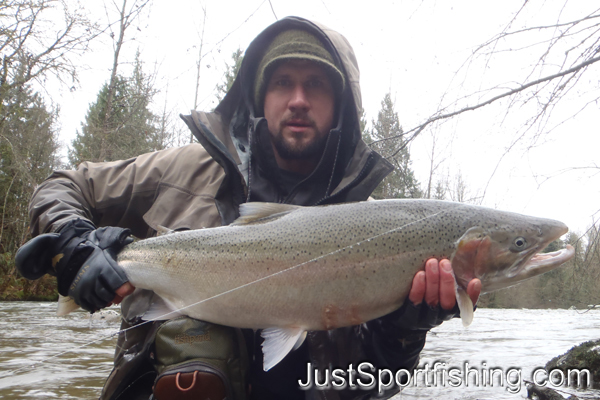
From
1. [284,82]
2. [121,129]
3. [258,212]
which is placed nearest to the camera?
[258,212]

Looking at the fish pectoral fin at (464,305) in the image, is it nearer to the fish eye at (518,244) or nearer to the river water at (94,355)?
the fish eye at (518,244)

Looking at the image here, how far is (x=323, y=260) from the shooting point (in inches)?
76.5

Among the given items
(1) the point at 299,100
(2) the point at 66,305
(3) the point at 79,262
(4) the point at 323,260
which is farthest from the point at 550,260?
(2) the point at 66,305

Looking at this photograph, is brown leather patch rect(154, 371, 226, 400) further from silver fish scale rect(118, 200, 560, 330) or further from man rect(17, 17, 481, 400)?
silver fish scale rect(118, 200, 560, 330)

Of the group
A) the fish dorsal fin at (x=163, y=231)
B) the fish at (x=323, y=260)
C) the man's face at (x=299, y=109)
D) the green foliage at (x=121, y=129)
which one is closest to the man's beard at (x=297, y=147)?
the man's face at (x=299, y=109)

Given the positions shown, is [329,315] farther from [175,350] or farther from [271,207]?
[175,350]

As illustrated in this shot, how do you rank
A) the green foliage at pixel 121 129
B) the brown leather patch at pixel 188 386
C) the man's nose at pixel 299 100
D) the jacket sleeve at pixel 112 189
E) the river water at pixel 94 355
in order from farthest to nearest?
1. the green foliage at pixel 121 129
2. the river water at pixel 94 355
3. the man's nose at pixel 299 100
4. the jacket sleeve at pixel 112 189
5. the brown leather patch at pixel 188 386

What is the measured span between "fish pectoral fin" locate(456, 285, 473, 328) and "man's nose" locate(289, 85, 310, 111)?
54.5 inches

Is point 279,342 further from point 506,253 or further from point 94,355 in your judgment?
point 94,355

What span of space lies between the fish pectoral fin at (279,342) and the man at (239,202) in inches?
8.2

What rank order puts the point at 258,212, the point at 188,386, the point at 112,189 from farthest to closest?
the point at 112,189 < the point at 258,212 < the point at 188,386

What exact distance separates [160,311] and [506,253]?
5.07ft

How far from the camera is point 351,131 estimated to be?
2973 mm

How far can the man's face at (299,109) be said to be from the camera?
2777mm
